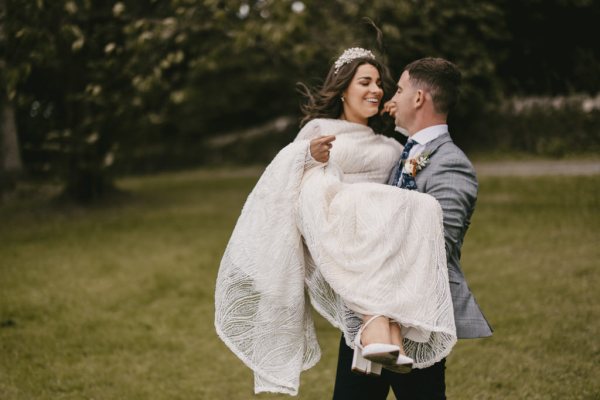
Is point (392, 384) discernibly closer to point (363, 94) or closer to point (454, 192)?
point (454, 192)

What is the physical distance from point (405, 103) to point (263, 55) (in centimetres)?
1312

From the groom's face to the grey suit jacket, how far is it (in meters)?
0.18

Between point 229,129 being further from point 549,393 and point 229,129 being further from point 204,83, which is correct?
point 549,393

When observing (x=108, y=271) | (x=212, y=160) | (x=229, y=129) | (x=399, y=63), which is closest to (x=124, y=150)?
(x=108, y=271)

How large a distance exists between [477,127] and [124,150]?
27.8 ft

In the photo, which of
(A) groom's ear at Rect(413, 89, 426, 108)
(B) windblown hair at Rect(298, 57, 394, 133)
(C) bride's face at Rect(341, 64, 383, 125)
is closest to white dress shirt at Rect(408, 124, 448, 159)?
(A) groom's ear at Rect(413, 89, 426, 108)

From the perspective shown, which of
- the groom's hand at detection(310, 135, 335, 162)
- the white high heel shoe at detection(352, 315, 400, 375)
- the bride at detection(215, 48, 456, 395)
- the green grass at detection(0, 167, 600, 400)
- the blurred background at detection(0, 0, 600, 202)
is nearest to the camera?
the white high heel shoe at detection(352, 315, 400, 375)

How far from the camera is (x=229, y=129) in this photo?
1054 inches

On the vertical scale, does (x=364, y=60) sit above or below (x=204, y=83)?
above

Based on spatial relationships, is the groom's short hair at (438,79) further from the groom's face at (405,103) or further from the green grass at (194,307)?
the green grass at (194,307)

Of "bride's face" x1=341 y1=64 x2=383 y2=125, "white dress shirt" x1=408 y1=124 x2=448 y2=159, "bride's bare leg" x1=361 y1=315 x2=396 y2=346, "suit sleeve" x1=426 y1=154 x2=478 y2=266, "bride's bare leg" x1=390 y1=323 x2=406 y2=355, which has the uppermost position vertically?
"bride's face" x1=341 y1=64 x2=383 y2=125

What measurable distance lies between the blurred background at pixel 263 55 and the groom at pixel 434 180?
387cm

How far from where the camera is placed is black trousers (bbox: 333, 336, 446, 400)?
99.0 inches

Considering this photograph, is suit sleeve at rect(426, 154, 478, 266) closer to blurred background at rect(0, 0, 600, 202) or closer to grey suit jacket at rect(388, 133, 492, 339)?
grey suit jacket at rect(388, 133, 492, 339)
